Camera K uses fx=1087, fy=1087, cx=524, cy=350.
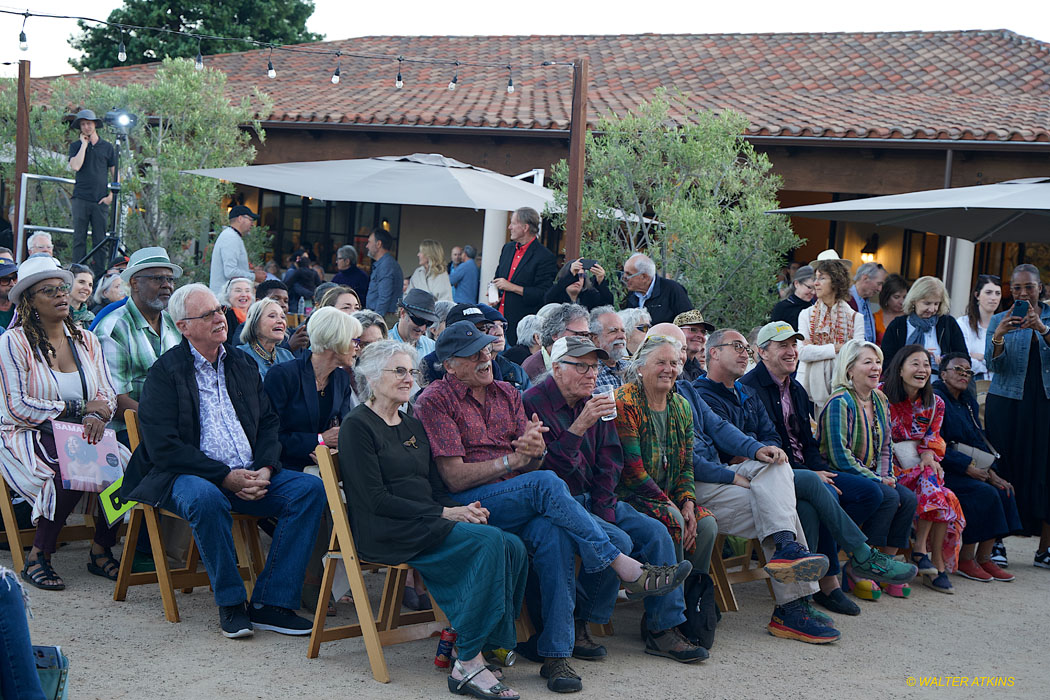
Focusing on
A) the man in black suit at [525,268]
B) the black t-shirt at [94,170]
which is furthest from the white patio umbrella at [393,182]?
the black t-shirt at [94,170]

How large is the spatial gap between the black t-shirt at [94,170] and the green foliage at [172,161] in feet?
4.60

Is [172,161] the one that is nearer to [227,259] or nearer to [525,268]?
[227,259]

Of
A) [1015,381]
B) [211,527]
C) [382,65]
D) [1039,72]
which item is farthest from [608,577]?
[382,65]

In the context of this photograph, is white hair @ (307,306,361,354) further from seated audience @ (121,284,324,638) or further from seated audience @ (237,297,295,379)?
seated audience @ (237,297,295,379)

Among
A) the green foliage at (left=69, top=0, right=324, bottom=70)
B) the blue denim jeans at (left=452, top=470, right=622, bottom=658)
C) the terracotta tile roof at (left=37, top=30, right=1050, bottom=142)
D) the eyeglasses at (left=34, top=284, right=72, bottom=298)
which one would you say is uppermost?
the green foliage at (left=69, top=0, right=324, bottom=70)

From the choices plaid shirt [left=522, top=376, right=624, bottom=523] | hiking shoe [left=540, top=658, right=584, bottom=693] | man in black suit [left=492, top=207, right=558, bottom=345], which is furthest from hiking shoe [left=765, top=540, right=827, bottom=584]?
man in black suit [left=492, top=207, right=558, bottom=345]

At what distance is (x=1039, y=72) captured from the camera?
16.5 meters

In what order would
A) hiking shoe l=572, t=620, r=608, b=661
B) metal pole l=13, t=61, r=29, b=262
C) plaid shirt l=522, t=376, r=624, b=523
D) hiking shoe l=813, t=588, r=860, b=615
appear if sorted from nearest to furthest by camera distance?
hiking shoe l=572, t=620, r=608, b=661 → plaid shirt l=522, t=376, r=624, b=523 → hiking shoe l=813, t=588, r=860, b=615 → metal pole l=13, t=61, r=29, b=262

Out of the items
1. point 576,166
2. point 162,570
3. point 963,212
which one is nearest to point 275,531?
point 162,570

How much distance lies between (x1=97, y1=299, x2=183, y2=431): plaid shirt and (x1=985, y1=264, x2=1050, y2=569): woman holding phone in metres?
5.28

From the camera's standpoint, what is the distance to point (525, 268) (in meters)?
8.77

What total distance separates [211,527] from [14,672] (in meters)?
1.58

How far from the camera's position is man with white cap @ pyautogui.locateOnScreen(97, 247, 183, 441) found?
5602mm

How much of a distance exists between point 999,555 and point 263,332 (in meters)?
4.93
